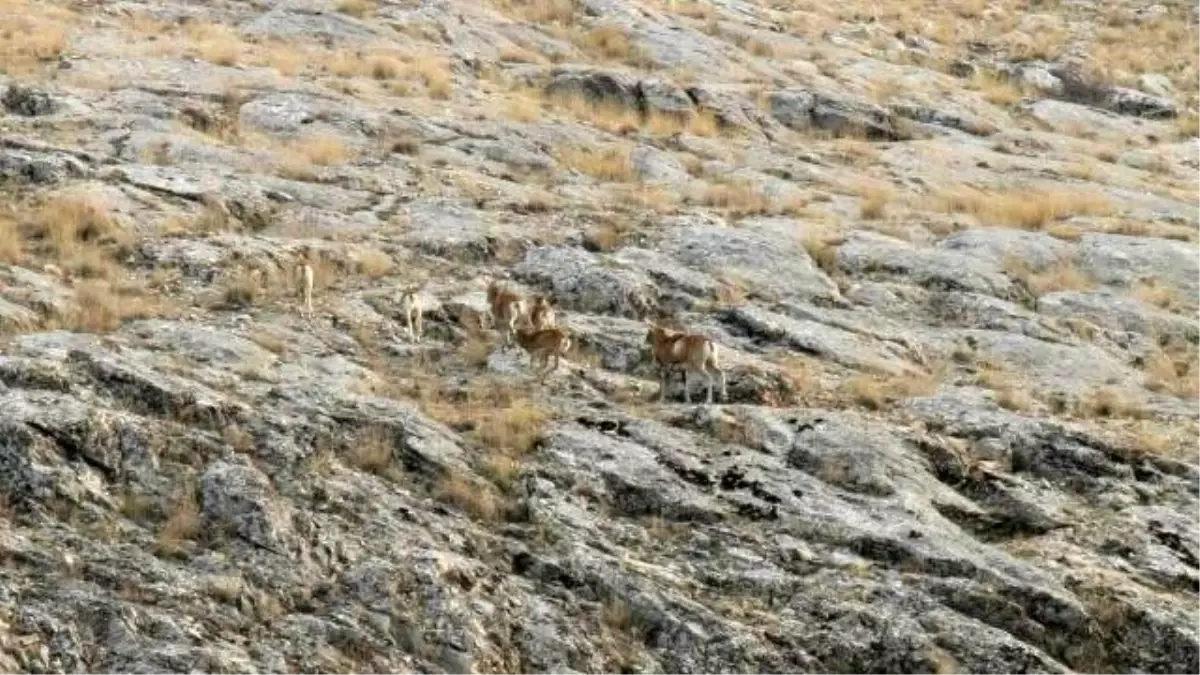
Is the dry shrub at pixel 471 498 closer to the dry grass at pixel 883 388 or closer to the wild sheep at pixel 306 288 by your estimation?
the wild sheep at pixel 306 288

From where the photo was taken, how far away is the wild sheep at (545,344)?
15.6 meters

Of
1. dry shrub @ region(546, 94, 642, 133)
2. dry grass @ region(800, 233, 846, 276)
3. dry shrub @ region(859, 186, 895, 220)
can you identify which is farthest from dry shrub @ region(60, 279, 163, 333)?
dry shrub @ region(546, 94, 642, 133)

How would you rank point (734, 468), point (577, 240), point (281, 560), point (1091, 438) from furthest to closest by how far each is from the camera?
1. point (577, 240)
2. point (1091, 438)
3. point (734, 468)
4. point (281, 560)

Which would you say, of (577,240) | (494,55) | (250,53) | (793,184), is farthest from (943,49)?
(577,240)

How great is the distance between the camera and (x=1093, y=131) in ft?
112

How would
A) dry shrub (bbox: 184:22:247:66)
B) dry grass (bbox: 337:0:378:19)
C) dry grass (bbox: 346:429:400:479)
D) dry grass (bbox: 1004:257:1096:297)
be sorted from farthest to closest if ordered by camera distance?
dry grass (bbox: 337:0:378:19)
dry shrub (bbox: 184:22:247:66)
dry grass (bbox: 1004:257:1096:297)
dry grass (bbox: 346:429:400:479)

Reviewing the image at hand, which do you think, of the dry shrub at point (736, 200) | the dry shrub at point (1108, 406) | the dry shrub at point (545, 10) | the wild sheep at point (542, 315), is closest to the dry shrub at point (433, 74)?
the dry shrub at point (545, 10)

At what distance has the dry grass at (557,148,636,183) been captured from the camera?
24.8 metres

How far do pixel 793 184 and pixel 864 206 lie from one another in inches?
63.7

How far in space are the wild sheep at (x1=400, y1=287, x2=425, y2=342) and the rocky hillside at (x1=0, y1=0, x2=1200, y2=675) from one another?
118mm

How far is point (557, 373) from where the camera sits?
1587cm

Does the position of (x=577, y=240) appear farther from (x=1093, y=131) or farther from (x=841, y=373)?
(x=1093, y=131)

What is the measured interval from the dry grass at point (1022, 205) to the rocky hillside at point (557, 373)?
0.13m

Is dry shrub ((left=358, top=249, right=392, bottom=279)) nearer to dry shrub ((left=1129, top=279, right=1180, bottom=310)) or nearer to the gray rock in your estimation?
dry shrub ((left=1129, top=279, right=1180, bottom=310))
